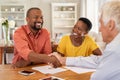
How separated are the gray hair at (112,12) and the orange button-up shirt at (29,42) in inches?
48.1

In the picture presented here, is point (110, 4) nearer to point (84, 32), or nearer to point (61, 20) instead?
point (84, 32)

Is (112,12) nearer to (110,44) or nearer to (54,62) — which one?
(110,44)

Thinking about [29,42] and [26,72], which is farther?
[29,42]

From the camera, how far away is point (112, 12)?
1.21 meters

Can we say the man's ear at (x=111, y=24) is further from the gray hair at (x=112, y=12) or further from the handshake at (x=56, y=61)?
the handshake at (x=56, y=61)

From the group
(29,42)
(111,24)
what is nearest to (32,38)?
(29,42)

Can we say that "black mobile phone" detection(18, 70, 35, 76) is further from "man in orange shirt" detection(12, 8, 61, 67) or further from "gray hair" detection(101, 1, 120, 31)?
"gray hair" detection(101, 1, 120, 31)

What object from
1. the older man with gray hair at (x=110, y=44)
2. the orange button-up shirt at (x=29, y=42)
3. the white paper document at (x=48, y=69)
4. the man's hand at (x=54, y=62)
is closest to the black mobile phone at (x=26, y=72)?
the white paper document at (x=48, y=69)

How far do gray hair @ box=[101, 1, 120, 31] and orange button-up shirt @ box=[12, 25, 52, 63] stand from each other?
4.00 ft

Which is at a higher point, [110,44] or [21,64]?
[110,44]

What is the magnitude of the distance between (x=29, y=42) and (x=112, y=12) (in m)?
1.43

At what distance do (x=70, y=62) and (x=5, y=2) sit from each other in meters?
5.65

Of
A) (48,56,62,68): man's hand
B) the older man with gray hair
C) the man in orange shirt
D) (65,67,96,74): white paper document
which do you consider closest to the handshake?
(48,56,62,68): man's hand

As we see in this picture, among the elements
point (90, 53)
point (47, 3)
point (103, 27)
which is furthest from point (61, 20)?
point (103, 27)
